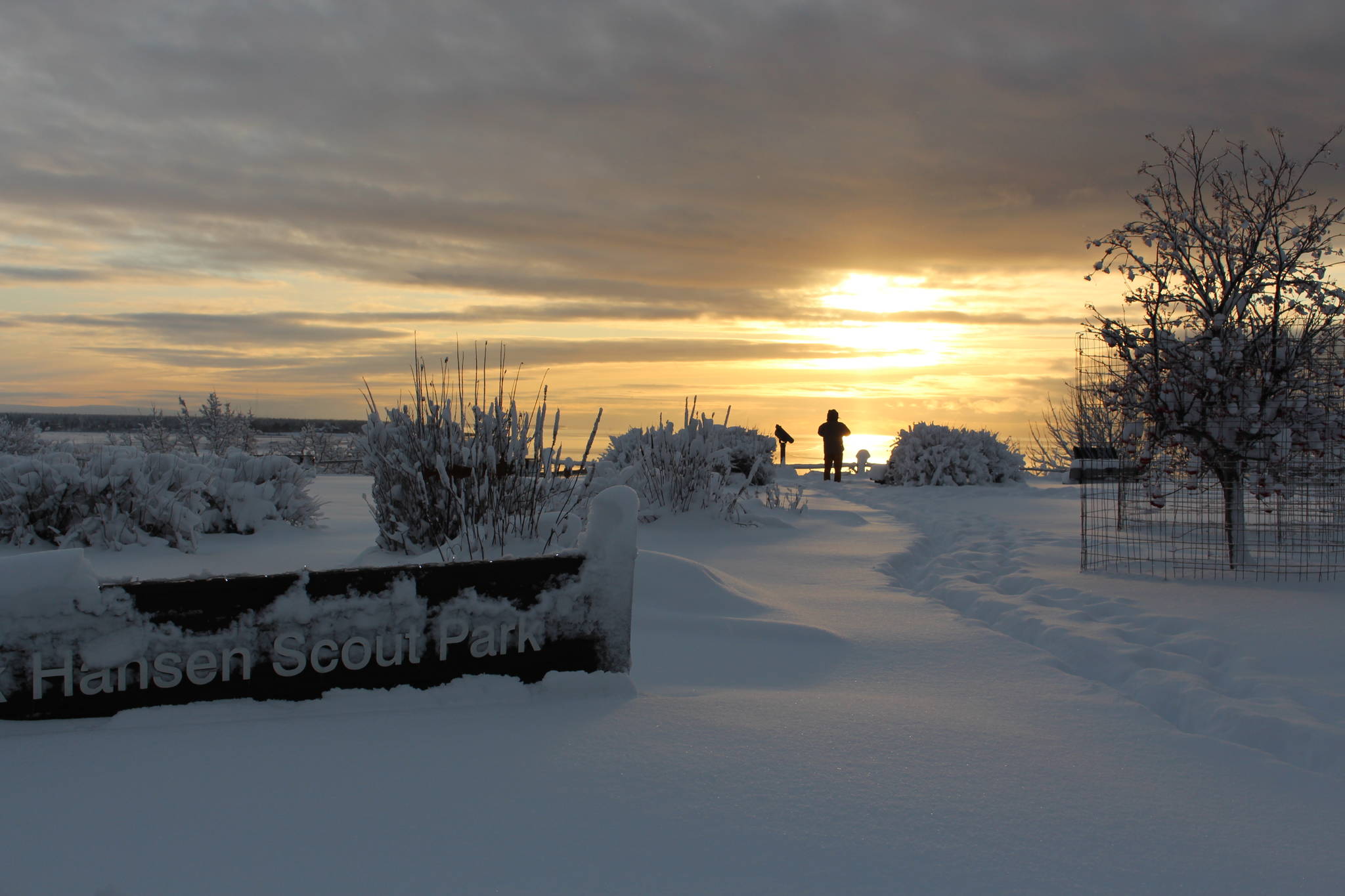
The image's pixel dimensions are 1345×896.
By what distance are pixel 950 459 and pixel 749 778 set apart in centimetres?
1577

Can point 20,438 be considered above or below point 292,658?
above

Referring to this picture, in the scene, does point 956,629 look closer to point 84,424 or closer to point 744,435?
point 744,435

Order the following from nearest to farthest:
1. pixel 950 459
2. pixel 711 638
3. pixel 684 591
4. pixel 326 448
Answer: pixel 711 638 < pixel 684 591 < pixel 950 459 < pixel 326 448

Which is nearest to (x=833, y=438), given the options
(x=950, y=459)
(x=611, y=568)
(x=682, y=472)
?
(x=950, y=459)

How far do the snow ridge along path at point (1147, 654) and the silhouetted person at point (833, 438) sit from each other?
37.1 feet

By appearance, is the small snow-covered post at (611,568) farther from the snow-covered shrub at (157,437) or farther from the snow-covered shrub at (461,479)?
the snow-covered shrub at (157,437)

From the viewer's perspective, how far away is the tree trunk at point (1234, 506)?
22.1ft

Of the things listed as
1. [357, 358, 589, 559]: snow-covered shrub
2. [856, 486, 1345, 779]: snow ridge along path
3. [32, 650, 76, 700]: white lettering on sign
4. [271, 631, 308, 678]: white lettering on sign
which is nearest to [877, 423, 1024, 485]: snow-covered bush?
[856, 486, 1345, 779]: snow ridge along path

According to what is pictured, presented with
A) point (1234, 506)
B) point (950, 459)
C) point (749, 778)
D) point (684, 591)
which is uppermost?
point (950, 459)

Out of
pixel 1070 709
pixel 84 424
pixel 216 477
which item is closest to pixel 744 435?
pixel 216 477

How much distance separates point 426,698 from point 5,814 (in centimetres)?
119

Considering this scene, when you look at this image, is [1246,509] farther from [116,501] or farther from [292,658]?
[116,501]

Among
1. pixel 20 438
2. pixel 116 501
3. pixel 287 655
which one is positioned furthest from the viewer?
pixel 20 438

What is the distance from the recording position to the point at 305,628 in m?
2.97
